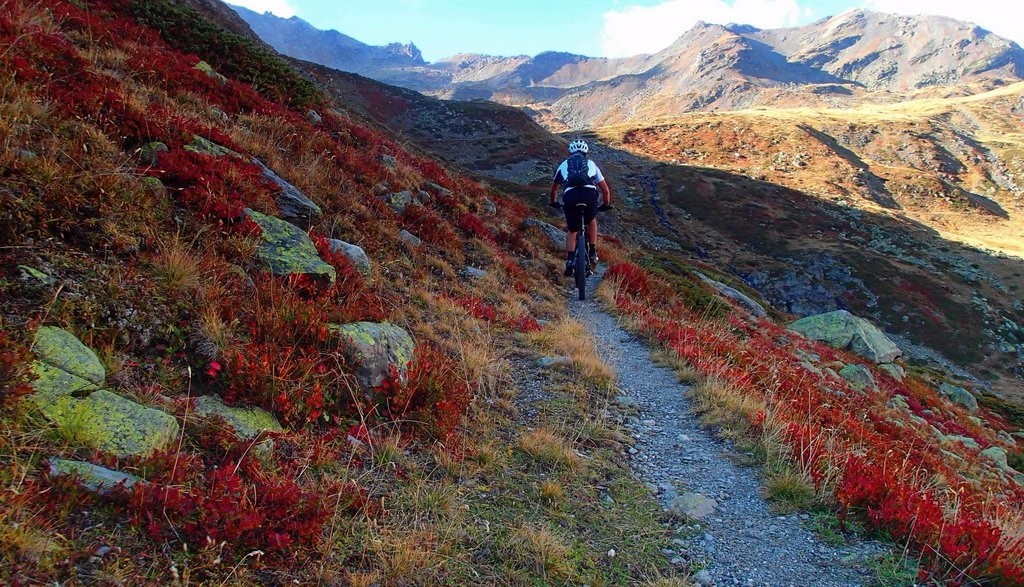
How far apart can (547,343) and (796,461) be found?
12.9ft

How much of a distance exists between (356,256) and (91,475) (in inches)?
199

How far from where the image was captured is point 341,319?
5277 mm

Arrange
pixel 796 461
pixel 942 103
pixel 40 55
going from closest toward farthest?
pixel 796 461, pixel 40 55, pixel 942 103

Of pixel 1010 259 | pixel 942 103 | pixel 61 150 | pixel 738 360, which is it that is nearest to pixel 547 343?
pixel 738 360

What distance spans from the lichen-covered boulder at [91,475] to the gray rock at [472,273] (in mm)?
8133

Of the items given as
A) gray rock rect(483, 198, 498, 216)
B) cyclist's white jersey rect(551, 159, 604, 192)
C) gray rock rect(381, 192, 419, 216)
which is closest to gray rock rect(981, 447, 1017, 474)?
cyclist's white jersey rect(551, 159, 604, 192)

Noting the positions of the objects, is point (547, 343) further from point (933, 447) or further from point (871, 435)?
point (933, 447)

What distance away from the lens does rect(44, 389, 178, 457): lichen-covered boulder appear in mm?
2826

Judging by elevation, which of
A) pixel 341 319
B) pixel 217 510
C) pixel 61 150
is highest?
pixel 61 150

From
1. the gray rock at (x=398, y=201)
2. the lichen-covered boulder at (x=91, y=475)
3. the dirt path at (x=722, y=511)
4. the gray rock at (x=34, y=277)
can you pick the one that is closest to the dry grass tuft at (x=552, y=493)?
the dirt path at (x=722, y=511)

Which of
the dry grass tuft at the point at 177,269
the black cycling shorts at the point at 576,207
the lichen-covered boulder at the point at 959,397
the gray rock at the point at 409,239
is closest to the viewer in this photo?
the dry grass tuft at the point at 177,269

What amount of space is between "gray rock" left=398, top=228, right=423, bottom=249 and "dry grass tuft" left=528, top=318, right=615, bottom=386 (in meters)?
3.47

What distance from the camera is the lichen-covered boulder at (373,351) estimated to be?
4.78 metres

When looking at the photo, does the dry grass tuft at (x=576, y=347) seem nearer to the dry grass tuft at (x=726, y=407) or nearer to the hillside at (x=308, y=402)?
the hillside at (x=308, y=402)
